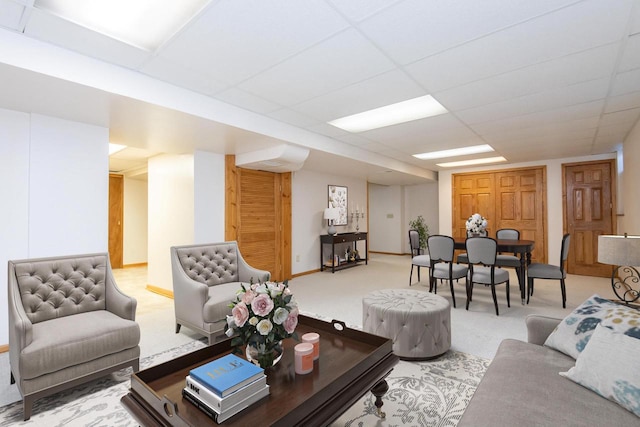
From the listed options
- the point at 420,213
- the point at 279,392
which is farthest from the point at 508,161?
the point at 279,392

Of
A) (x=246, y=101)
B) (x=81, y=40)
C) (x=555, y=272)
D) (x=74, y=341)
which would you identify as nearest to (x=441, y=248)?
(x=555, y=272)

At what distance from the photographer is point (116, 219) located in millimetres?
7250

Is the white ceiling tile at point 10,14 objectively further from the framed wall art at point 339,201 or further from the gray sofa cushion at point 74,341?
the framed wall art at point 339,201

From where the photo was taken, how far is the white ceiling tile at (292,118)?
349 centimetres

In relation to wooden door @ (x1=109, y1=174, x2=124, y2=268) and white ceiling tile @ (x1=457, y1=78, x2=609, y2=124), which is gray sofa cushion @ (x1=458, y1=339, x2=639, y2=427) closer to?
white ceiling tile @ (x1=457, y1=78, x2=609, y2=124)

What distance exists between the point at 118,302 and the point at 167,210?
2.62 metres

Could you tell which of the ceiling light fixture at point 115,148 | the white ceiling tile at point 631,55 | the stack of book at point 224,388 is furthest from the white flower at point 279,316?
the ceiling light fixture at point 115,148

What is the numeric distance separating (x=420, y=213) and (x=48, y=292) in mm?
8452

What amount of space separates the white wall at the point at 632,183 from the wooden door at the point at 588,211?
0.88m

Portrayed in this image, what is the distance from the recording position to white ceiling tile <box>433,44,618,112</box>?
2.33 metres

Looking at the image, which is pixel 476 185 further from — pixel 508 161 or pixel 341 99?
pixel 341 99

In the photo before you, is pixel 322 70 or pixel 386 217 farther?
pixel 386 217

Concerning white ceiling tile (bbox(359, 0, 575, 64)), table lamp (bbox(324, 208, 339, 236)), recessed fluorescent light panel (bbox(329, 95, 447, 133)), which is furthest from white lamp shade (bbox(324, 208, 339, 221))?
white ceiling tile (bbox(359, 0, 575, 64))

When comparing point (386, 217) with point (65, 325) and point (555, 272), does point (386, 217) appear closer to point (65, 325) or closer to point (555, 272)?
point (555, 272)
